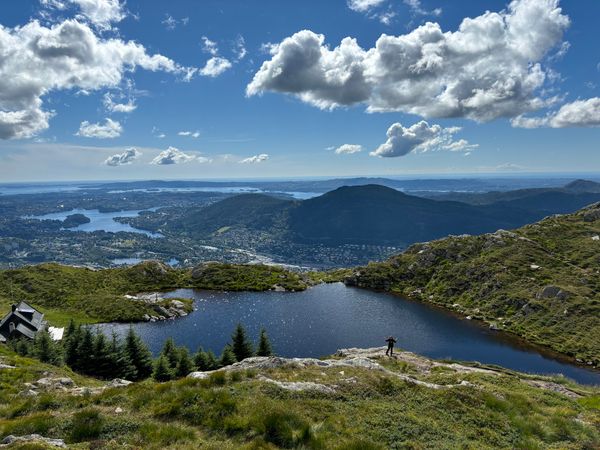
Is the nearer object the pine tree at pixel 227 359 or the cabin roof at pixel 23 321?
the pine tree at pixel 227 359

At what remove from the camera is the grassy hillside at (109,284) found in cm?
9188

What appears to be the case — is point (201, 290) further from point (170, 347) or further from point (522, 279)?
point (522, 279)

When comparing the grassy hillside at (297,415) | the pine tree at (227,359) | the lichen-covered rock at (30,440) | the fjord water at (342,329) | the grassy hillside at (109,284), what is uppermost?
the lichen-covered rock at (30,440)

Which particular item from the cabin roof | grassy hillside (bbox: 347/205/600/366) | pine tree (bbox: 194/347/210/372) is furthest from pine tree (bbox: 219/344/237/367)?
grassy hillside (bbox: 347/205/600/366)

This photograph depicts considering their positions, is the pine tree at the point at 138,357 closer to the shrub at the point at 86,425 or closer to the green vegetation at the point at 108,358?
the green vegetation at the point at 108,358

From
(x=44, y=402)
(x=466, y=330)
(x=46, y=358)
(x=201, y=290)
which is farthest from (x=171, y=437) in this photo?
(x=201, y=290)

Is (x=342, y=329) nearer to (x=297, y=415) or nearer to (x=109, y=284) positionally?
(x=297, y=415)

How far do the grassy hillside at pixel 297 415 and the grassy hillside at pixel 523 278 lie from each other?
7029 centimetres

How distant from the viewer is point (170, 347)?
50.4 meters

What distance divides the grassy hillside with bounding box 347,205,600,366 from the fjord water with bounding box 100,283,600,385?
28.5 ft

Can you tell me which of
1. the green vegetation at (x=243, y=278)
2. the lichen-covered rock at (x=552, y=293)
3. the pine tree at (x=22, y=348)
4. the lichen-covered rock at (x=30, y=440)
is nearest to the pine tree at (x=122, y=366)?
the pine tree at (x=22, y=348)

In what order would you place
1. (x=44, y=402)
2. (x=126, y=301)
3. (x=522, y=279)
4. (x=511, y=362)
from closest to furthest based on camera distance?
(x=44, y=402)
(x=511, y=362)
(x=126, y=301)
(x=522, y=279)

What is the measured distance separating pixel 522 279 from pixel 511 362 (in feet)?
144

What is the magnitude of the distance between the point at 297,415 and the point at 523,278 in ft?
366
